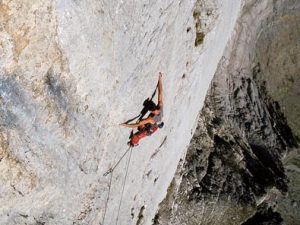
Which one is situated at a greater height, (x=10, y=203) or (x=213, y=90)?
(x=213, y=90)

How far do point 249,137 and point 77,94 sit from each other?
39.4ft

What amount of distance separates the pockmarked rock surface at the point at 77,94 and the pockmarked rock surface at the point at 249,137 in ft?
15.7

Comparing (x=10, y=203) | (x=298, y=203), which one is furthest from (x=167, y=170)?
(x=10, y=203)

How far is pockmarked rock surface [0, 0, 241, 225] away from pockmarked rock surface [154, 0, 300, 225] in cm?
479

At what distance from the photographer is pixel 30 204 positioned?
789 centimetres

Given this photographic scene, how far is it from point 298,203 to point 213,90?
5.69 m

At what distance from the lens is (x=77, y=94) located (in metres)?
7.99

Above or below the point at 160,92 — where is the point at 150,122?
below

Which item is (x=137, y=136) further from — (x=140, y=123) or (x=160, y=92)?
(x=160, y=92)

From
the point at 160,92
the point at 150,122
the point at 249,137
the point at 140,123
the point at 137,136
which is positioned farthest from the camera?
the point at 249,137

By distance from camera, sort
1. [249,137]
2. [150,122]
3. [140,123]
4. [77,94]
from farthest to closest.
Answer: [249,137], [150,122], [140,123], [77,94]

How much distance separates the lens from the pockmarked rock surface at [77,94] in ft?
22.4

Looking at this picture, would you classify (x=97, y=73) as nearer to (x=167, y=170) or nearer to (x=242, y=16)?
(x=167, y=170)

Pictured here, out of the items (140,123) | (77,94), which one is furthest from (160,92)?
(77,94)
